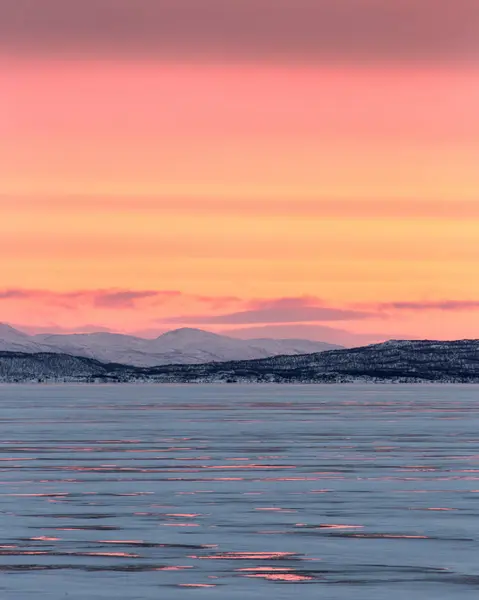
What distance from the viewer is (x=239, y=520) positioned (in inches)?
1487

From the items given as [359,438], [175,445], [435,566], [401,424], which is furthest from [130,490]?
[401,424]

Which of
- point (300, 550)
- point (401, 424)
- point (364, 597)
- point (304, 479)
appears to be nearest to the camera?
point (364, 597)

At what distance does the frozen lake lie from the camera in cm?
2838

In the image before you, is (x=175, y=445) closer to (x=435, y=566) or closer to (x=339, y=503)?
(x=339, y=503)

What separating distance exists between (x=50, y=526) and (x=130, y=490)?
9.81m

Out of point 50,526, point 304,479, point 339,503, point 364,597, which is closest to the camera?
point 364,597

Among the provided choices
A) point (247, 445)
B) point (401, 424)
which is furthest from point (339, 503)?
point (401, 424)

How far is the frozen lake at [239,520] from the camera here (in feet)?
93.1

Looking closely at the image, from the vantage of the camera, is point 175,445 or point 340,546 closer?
point 340,546

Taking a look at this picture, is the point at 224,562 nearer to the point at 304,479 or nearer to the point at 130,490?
the point at 130,490

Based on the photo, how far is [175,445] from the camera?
72562 mm

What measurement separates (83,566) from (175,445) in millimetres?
42332

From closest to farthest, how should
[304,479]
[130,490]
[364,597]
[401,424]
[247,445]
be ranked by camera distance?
1. [364,597]
2. [130,490]
3. [304,479]
4. [247,445]
5. [401,424]

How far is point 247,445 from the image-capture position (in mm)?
72438
